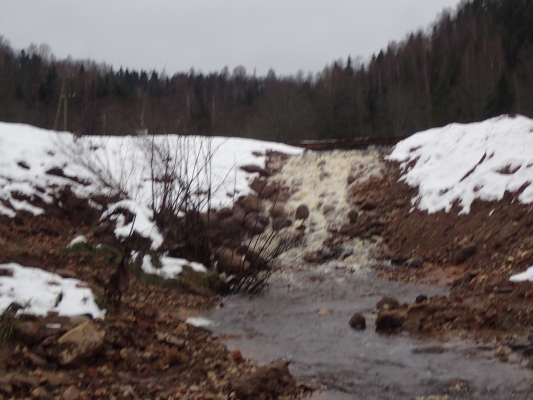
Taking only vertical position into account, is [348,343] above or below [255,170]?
below

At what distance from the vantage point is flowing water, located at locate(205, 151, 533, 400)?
507cm

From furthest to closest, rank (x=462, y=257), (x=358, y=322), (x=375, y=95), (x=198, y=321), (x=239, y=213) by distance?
(x=375, y=95) < (x=239, y=213) < (x=462, y=257) < (x=198, y=321) < (x=358, y=322)

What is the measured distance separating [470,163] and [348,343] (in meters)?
8.78

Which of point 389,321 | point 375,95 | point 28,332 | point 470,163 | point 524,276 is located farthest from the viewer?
point 375,95

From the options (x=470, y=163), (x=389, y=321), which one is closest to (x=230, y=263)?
(x=389, y=321)

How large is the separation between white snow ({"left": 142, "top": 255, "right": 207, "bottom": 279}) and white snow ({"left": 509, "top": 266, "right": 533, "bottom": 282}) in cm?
536

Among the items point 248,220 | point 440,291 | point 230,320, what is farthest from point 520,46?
point 230,320

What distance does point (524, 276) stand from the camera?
8297 millimetres

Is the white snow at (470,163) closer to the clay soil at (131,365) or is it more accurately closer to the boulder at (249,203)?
the boulder at (249,203)

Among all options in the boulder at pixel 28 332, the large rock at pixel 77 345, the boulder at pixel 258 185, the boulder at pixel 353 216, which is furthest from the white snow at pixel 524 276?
the boulder at pixel 258 185

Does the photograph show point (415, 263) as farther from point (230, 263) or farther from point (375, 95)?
point (375, 95)

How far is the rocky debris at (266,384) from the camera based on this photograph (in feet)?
15.2

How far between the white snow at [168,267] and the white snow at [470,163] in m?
6.15

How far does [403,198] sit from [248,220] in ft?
13.5
